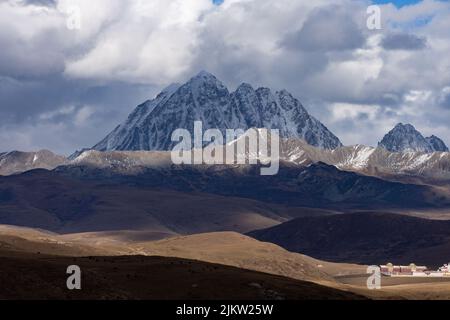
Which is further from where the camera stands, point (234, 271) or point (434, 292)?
point (434, 292)

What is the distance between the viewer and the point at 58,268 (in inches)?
4756

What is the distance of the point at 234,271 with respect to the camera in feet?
473

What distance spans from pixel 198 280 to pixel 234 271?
1549cm
